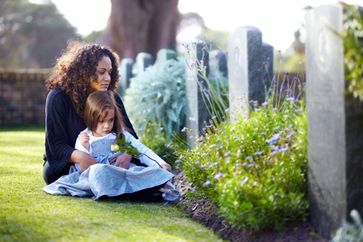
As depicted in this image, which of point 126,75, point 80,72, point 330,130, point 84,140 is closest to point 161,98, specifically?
point 80,72

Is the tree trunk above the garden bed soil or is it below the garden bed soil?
above

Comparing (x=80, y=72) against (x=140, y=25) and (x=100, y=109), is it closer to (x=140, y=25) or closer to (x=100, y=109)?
(x=100, y=109)

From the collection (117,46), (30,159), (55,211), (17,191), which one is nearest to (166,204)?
(55,211)

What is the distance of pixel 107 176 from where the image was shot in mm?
4531

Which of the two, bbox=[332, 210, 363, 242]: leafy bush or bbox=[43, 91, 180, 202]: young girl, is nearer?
bbox=[332, 210, 363, 242]: leafy bush

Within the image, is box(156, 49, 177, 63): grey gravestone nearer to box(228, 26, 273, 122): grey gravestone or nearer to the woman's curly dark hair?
box(228, 26, 273, 122): grey gravestone

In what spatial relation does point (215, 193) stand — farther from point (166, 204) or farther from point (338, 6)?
point (338, 6)

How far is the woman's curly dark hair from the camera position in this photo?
515 cm

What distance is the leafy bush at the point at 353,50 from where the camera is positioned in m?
2.96

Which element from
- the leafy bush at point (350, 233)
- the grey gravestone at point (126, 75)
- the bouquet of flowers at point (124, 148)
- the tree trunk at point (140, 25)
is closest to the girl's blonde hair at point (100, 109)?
the bouquet of flowers at point (124, 148)

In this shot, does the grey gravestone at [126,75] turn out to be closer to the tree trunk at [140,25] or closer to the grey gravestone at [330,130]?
the tree trunk at [140,25]

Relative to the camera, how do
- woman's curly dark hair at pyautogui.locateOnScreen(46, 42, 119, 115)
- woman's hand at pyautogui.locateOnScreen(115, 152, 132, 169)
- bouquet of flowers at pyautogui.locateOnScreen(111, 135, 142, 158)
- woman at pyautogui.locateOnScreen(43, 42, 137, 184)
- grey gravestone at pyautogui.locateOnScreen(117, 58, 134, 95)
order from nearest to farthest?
bouquet of flowers at pyautogui.locateOnScreen(111, 135, 142, 158) → woman's hand at pyautogui.locateOnScreen(115, 152, 132, 169) → woman at pyautogui.locateOnScreen(43, 42, 137, 184) → woman's curly dark hair at pyautogui.locateOnScreen(46, 42, 119, 115) → grey gravestone at pyautogui.locateOnScreen(117, 58, 134, 95)

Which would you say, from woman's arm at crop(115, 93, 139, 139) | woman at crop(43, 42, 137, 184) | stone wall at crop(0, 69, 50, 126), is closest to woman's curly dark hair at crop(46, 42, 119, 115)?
woman at crop(43, 42, 137, 184)

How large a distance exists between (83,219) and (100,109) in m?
1.13
